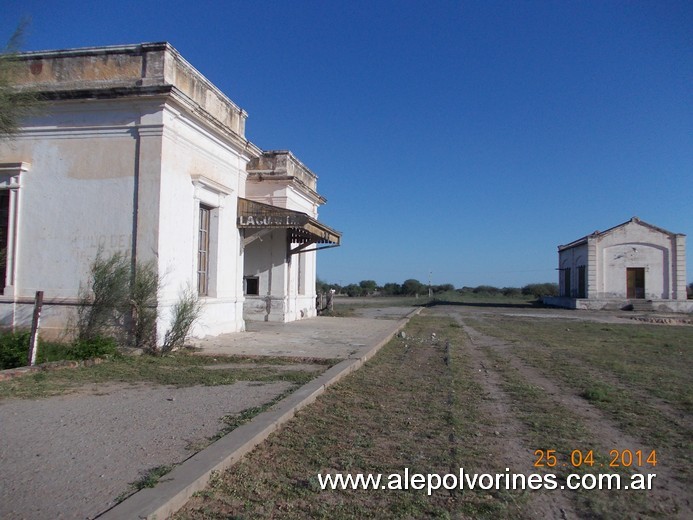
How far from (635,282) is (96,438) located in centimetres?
4267

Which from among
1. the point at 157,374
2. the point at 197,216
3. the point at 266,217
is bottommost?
the point at 157,374

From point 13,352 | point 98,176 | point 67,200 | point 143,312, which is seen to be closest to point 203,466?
point 13,352

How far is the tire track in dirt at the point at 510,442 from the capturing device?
382cm

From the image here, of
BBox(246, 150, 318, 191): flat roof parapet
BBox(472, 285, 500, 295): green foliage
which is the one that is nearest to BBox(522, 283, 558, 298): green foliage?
BBox(472, 285, 500, 295): green foliage

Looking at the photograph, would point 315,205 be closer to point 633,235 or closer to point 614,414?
point 614,414

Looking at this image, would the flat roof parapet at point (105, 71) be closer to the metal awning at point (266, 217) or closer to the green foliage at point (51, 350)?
the metal awning at point (266, 217)

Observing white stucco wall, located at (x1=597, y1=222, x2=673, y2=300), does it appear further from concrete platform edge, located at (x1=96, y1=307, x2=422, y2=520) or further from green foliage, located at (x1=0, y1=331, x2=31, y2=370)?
green foliage, located at (x1=0, y1=331, x2=31, y2=370)

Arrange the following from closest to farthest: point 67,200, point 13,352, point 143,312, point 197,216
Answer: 1. point 13,352
2. point 143,312
3. point 67,200
4. point 197,216

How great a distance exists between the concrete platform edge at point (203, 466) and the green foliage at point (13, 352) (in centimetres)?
477

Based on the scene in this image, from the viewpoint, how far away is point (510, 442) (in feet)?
17.4

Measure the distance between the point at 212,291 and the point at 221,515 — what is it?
1007 cm

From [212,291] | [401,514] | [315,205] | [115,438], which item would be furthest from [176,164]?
[315,205]

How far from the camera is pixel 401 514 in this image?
12.0ft

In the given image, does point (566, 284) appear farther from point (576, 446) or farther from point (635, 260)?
point (576, 446)
